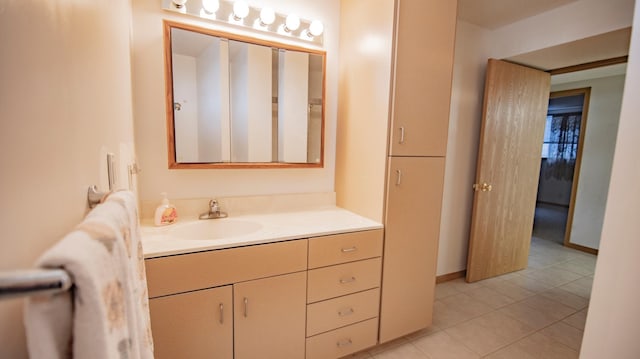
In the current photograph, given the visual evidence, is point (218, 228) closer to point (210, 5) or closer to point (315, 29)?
point (210, 5)

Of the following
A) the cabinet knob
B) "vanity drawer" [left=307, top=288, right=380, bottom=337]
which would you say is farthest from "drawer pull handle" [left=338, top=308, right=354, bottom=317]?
the cabinet knob

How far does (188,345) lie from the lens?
1.17 m

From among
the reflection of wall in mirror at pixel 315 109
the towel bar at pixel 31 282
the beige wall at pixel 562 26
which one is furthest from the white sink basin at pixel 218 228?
the beige wall at pixel 562 26

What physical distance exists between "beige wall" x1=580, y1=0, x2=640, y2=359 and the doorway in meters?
4.11

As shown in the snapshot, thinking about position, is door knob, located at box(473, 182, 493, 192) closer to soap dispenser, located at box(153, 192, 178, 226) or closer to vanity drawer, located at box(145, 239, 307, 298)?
vanity drawer, located at box(145, 239, 307, 298)

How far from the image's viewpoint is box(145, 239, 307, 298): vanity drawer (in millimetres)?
1094

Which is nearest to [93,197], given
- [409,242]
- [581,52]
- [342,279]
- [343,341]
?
[342,279]

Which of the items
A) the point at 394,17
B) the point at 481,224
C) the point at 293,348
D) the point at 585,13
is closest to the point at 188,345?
the point at 293,348

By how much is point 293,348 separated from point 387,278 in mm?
673

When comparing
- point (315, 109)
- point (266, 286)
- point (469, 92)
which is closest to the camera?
point (266, 286)

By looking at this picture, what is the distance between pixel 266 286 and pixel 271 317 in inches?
6.8

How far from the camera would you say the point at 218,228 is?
5.16 feet

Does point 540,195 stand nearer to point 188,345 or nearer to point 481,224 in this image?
point 481,224

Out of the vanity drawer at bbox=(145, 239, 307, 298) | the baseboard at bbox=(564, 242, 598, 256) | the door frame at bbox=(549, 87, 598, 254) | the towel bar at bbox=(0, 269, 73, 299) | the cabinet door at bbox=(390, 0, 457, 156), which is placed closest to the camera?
the towel bar at bbox=(0, 269, 73, 299)
